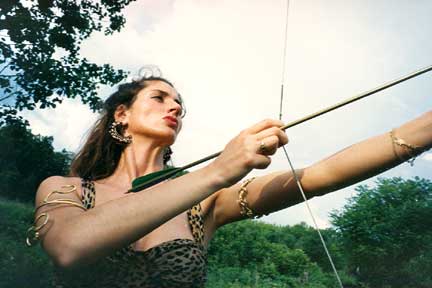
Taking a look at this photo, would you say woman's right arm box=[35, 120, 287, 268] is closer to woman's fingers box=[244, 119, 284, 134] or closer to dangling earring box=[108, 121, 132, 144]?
woman's fingers box=[244, 119, 284, 134]

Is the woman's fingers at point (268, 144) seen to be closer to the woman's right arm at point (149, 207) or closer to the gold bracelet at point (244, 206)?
the woman's right arm at point (149, 207)

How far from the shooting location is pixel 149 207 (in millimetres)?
873

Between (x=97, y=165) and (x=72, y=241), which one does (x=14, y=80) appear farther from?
(x=72, y=241)

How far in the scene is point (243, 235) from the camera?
6715mm

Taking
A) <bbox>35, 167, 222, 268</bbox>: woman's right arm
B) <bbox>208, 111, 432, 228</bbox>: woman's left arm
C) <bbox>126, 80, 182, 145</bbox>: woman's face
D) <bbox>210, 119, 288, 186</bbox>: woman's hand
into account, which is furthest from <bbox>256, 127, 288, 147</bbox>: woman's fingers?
<bbox>126, 80, 182, 145</bbox>: woman's face

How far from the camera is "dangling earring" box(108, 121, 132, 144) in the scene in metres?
1.56

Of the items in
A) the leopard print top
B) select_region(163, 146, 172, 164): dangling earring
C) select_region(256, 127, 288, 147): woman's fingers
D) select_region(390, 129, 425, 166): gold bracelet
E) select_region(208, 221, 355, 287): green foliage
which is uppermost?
select_region(208, 221, 355, 287): green foliage

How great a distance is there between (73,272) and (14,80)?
2.91 meters

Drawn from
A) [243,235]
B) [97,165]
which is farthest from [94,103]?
[243,235]

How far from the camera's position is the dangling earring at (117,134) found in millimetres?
1560

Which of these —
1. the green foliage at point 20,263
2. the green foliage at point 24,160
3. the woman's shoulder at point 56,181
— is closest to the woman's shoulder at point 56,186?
the woman's shoulder at point 56,181

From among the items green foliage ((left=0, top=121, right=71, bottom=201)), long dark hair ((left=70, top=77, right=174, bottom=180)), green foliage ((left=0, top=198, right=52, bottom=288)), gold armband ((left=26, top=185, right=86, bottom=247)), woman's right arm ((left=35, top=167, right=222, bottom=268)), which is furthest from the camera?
green foliage ((left=0, top=198, right=52, bottom=288))

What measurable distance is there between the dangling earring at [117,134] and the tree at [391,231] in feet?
14.5

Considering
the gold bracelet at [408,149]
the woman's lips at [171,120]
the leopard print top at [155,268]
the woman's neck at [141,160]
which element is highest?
the woman's lips at [171,120]
